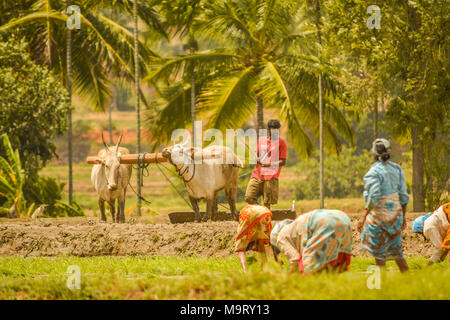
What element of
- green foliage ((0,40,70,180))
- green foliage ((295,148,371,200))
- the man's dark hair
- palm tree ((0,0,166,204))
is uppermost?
palm tree ((0,0,166,204))

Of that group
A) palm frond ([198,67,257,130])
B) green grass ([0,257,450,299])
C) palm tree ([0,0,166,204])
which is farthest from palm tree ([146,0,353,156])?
green grass ([0,257,450,299])

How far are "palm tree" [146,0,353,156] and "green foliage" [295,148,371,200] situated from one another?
463 inches

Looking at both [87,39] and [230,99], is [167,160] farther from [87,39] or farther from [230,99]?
[87,39]

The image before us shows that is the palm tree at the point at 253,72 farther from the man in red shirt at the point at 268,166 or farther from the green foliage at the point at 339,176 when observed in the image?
the green foliage at the point at 339,176

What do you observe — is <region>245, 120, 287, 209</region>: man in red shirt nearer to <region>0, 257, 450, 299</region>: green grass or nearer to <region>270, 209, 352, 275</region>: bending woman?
<region>0, 257, 450, 299</region>: green grass

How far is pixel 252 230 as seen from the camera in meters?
7.77

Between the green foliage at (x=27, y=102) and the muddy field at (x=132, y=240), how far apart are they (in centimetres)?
649

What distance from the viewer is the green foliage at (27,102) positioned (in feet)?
57.1

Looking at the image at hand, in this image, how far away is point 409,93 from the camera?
14508 millimetres

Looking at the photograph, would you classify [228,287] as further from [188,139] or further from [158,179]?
[158,179]

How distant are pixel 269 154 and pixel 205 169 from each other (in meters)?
1.82

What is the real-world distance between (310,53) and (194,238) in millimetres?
9348

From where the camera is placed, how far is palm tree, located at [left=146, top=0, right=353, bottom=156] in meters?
17.4

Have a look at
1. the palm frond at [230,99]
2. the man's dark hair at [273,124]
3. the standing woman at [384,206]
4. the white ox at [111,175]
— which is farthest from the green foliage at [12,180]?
the standing woman at [384,206]
